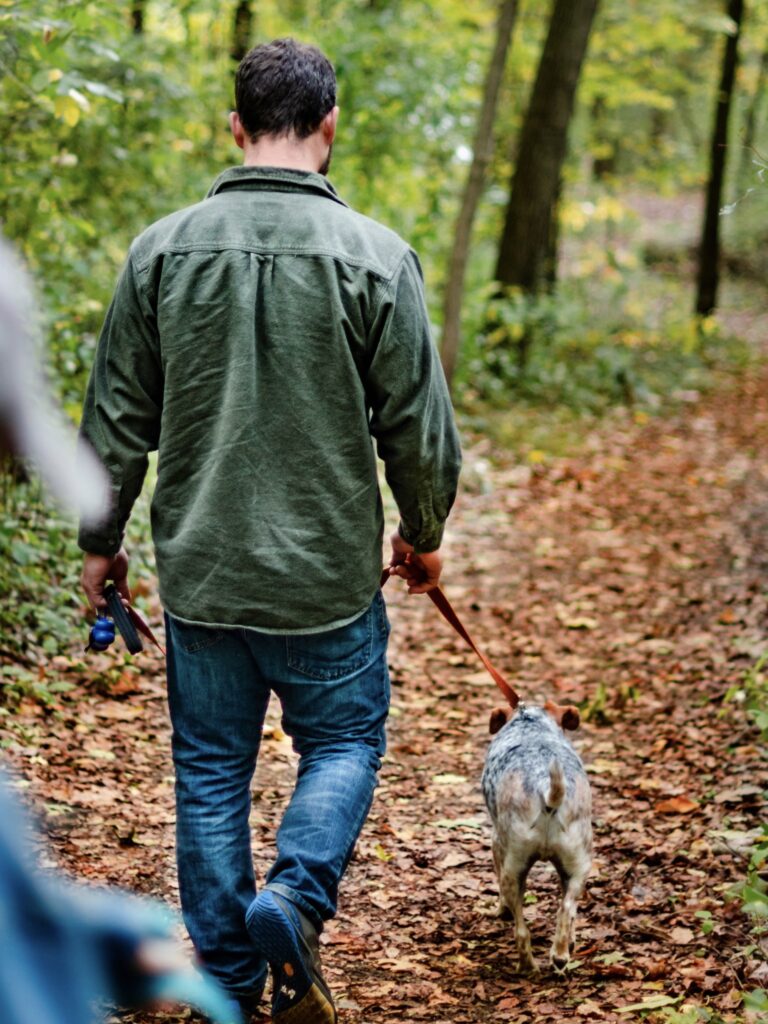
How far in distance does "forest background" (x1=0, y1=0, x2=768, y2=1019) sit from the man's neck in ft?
6.06

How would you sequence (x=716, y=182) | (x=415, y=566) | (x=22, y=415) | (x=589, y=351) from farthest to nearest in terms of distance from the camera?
(x=716, y=182)
(x=589, y=351)
(x=415, y=566)
(x=22, y=415)

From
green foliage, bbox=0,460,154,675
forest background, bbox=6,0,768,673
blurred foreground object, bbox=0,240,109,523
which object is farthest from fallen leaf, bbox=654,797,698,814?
blurred foreground object, bbox=0,240,109,523

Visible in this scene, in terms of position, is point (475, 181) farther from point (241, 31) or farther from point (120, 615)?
point (120, 615)

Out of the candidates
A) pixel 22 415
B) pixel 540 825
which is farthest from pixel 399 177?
pixel 22 415

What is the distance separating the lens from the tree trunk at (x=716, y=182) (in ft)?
57.4

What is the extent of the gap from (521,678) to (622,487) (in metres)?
4.59

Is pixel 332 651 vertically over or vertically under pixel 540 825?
over

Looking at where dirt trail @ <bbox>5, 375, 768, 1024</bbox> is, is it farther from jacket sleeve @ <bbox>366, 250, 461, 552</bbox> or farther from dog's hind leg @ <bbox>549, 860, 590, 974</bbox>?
jacket sleeve @ <bbox>366, 250, 461, 552</bbox>

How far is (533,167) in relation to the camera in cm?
1412

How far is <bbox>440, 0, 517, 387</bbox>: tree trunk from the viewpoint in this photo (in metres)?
11.0

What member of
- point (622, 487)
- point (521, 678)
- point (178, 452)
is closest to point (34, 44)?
point (178, 452)

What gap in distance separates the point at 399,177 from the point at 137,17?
10.8 feet

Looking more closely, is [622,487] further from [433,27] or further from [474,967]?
[474,967]

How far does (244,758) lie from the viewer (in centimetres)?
317
